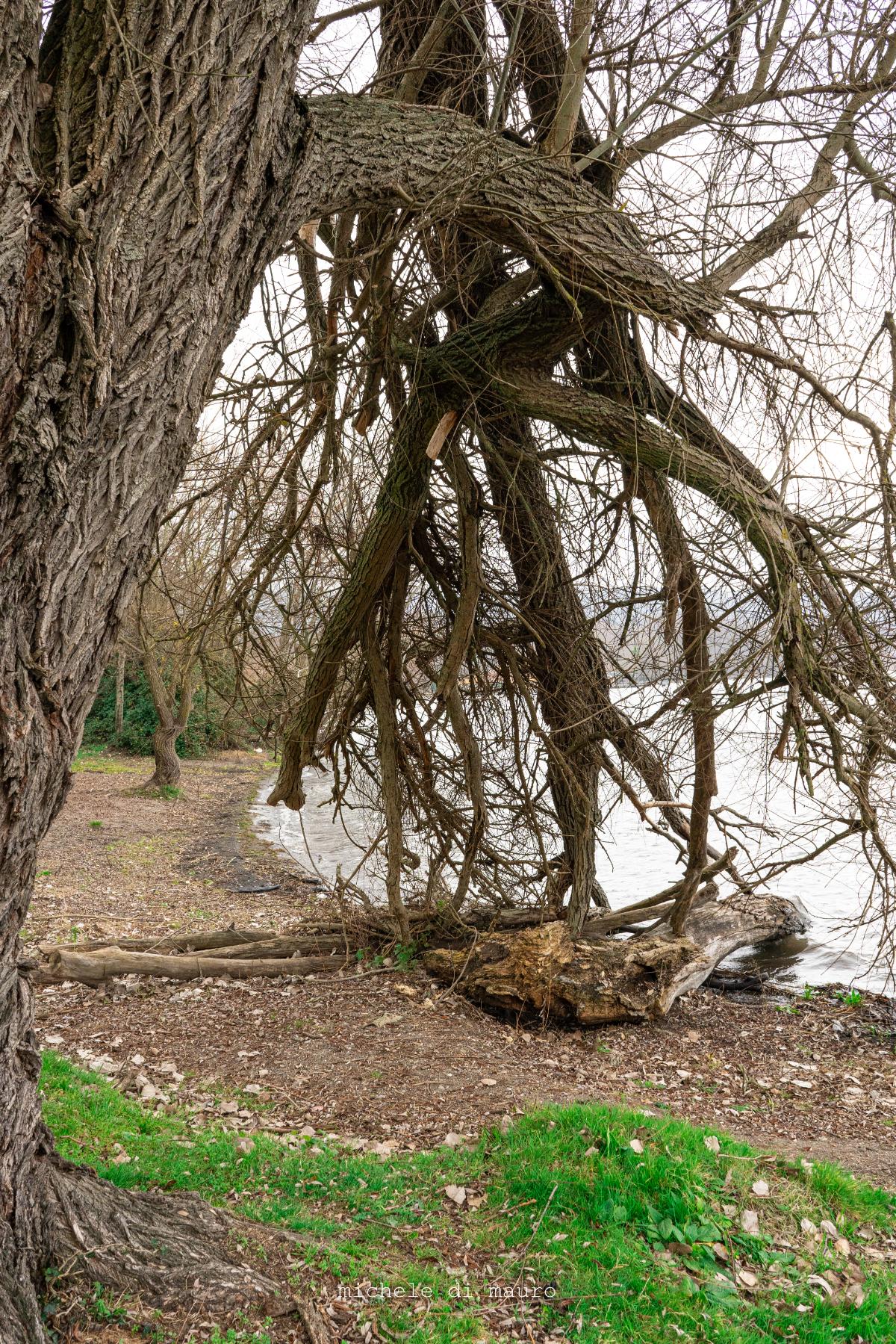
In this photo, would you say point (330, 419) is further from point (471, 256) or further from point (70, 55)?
point (70, 55)

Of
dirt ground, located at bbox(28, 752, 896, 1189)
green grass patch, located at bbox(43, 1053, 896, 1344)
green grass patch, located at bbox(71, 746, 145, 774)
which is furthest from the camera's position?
green grass patch, located at bbox(71, 746, 145, 774)

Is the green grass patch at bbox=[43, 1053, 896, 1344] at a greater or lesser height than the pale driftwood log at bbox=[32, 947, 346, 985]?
greater

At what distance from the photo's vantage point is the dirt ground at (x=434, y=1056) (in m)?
5.22

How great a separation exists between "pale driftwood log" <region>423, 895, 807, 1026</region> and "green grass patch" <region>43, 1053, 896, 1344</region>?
2.15 metres

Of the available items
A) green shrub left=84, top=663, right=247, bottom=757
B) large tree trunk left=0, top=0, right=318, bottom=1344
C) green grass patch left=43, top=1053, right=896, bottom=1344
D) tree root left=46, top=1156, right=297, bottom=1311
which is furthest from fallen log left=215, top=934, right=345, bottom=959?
green shrub left=84, top=663, right=247, bottom=757

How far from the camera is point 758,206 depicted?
16.0 ft

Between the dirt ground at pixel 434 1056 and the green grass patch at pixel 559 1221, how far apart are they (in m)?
0.52

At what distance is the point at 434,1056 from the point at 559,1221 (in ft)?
6.78

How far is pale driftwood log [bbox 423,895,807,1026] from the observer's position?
6848 millimetres

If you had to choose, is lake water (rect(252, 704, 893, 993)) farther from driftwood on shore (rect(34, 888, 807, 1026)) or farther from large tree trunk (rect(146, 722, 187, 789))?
large tree trunk (rect(146, 722, 187, 789))

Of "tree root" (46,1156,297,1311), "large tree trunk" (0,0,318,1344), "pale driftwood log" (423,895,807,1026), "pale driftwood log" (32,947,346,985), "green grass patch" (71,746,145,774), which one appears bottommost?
"green grass patch" (71,746,145,774)

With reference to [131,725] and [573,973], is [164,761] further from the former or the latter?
[573,973]

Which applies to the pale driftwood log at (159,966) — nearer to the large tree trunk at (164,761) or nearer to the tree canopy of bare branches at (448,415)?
the tree canopy of bare branches at (448,415)

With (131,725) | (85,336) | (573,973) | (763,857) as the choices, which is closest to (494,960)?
(573,973)
